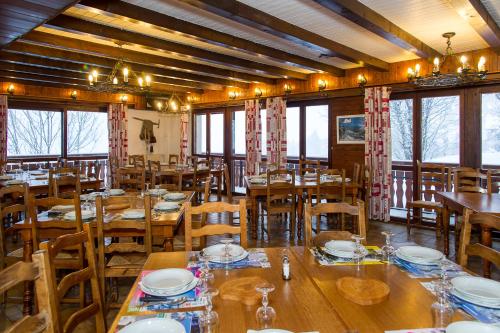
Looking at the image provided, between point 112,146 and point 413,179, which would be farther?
point 112,146

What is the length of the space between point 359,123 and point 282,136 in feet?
5.48

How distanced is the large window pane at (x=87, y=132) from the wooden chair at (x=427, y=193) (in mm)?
Answer: 7367

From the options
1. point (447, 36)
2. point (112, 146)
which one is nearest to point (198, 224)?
point (447, 36)

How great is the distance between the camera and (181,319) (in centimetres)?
132

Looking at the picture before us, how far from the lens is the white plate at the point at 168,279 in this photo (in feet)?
5.12

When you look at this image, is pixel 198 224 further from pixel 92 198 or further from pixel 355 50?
pixel 355 50

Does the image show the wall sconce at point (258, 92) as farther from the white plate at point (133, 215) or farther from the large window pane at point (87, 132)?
the white plate at point (133, 215)

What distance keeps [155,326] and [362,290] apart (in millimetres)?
852

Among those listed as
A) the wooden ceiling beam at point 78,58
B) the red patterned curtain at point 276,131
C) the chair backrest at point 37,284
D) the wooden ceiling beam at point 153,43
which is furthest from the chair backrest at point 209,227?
the red patterned curtain at point 276,131

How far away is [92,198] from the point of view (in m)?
3.79

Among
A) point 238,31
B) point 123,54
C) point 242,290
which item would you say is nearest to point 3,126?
point 123,54

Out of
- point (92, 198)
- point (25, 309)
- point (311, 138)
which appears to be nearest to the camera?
point (25, 309)

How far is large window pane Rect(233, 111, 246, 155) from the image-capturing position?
8992 mm

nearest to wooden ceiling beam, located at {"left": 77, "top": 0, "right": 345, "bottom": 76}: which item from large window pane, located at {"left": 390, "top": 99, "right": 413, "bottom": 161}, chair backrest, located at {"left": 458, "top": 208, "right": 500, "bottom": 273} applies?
large window pane, located at {"left": 390, "top": 99, "right": 413, "bottom": 161}
